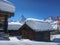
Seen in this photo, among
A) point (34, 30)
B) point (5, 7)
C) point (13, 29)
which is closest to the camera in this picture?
point (5, 7)

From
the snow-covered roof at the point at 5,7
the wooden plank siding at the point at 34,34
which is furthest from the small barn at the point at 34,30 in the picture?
the snow-covered roof at the point at 5,7

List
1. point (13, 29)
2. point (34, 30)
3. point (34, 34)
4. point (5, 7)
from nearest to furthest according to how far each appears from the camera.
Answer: point (5, 7) → point (34, 30) → point (34, 34) → point (13, 29)

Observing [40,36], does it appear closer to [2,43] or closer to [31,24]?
[31,24]

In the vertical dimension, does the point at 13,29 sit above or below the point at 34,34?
above

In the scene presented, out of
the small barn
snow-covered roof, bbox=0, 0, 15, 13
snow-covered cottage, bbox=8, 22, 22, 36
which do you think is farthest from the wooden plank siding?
snow-covered roof, bbox=0, 0, 15, 13

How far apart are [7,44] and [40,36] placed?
31.4 feet

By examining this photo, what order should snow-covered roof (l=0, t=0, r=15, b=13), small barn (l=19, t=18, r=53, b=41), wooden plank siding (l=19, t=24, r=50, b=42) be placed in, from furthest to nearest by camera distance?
wooden plank siding (l=19, t=24, r=50, b=42), small barn (l=19, t=18, r=53, b=41), snow-covered roof (l=0, t=0, r=15, b=13)

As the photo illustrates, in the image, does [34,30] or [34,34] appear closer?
[34,30]

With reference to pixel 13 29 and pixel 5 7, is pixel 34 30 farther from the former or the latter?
pixel 5 7

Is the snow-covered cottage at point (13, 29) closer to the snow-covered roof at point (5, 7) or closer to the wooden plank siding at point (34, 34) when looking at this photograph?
the wooden plank siding at point (34, 34)

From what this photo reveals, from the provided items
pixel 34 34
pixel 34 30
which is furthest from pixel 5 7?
pixel 34 34

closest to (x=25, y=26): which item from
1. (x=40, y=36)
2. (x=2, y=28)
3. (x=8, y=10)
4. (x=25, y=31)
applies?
(x=25, y=31)

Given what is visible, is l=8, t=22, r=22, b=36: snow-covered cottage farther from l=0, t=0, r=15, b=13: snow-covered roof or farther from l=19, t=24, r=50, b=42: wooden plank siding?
l=0, t=0, r=15, b=13: snow-covered roof

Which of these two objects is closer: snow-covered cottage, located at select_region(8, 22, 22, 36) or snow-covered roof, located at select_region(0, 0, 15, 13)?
snow-covered roof, located at select_region(0, 0, 15, 13)
